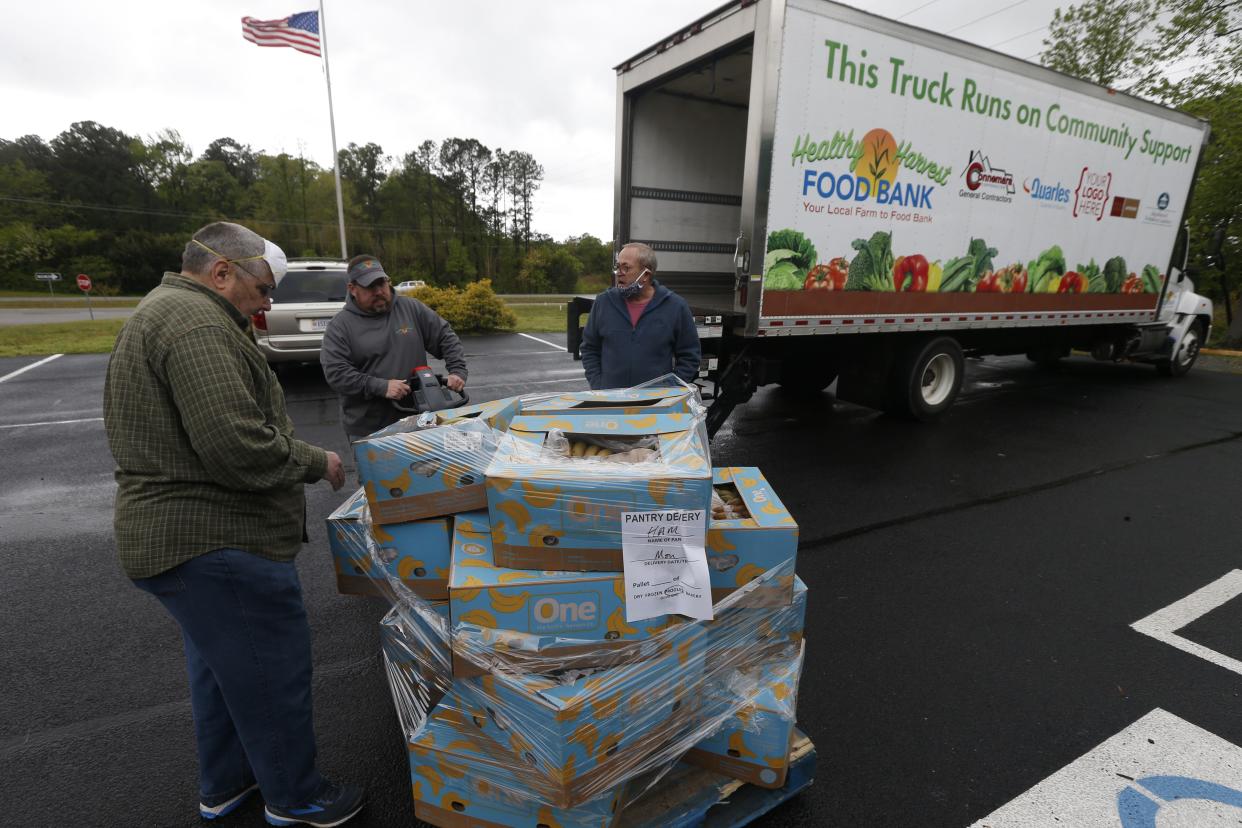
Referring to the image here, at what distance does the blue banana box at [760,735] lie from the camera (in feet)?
5.88

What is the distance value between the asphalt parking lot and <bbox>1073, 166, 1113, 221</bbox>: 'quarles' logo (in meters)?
2.67

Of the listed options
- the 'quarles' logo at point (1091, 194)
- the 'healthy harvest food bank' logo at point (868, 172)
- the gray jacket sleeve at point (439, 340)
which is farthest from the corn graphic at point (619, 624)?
the 'quarles' logo at point (1091, 194)

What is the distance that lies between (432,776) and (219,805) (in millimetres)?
805

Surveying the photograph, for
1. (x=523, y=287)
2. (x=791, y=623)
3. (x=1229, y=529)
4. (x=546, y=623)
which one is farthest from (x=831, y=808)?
(x=523, y=287)

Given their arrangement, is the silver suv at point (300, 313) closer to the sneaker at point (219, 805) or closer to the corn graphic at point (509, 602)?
the sneaker at point (219, 805)

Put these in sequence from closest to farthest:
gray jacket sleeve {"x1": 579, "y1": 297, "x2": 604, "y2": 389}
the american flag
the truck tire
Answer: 1. gray jacket sleeve {"x1": 579, "y1": 297, "x2": 604, "y2": 389}
2. the truck tire
3. the american flag

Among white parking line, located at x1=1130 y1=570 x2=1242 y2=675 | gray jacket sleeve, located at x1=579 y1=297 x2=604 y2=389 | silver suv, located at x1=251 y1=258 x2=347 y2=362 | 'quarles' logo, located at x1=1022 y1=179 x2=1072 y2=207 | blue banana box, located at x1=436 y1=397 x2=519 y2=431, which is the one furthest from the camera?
silver suv, located at x1=251 y1=258 x2=347 y2=362

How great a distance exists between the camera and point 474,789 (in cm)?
173

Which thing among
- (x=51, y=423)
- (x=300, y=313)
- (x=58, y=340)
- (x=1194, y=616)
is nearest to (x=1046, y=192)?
(x=1194, y=616)

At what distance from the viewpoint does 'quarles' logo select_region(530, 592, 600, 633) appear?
1.58m

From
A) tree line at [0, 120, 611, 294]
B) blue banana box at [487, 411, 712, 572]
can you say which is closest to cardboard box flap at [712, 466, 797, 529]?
blue banana box at [487, 411, 712, 572]

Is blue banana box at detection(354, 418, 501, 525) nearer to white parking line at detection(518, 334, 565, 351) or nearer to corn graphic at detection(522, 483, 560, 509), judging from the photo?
corn graphic at detection(522, 483, 560, 509)

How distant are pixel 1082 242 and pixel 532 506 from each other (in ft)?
25.9

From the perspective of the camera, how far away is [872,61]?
185 inches
